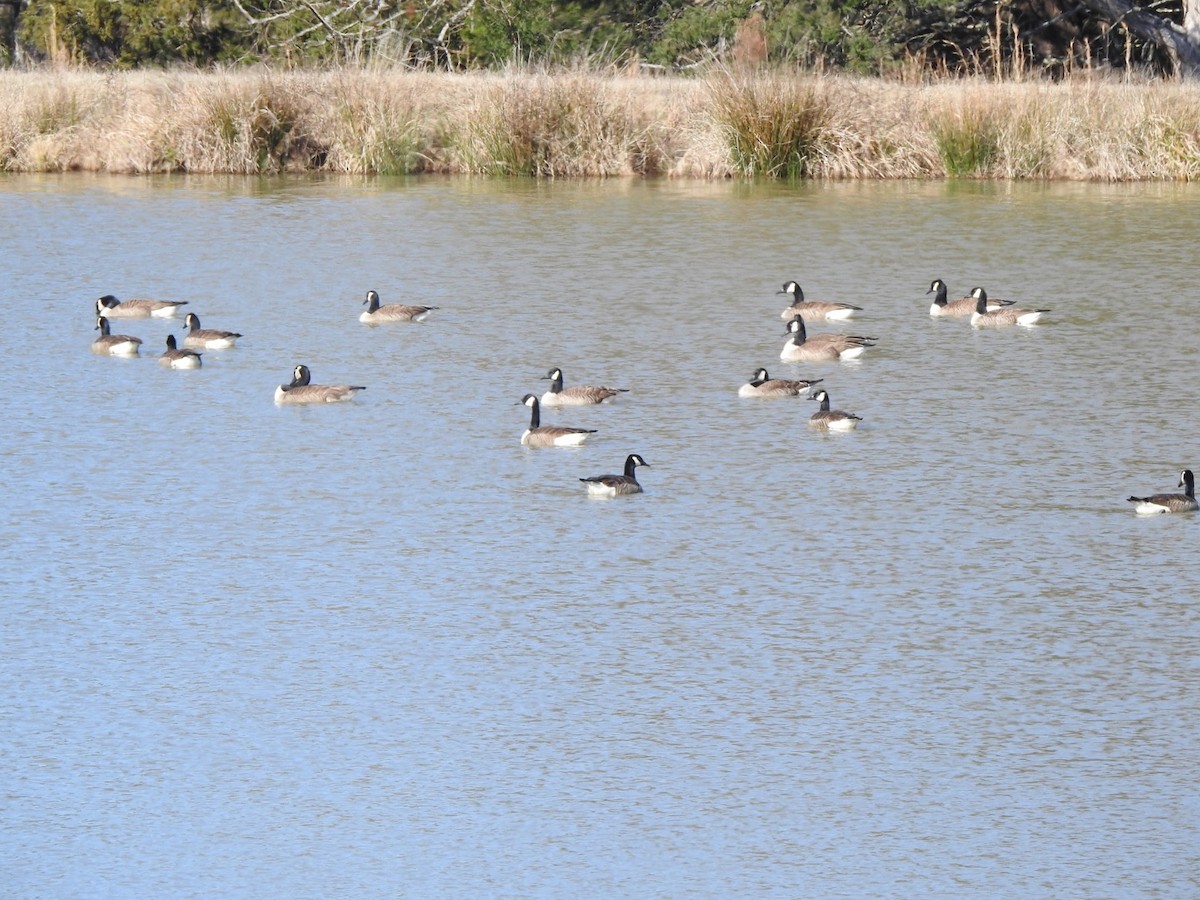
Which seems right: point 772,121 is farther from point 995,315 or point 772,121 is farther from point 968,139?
point 995,315

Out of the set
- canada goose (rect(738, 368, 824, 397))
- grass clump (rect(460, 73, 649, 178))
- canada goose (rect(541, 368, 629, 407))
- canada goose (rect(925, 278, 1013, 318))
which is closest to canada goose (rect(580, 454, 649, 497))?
canada goose (rect(541, 368, 629, 407))

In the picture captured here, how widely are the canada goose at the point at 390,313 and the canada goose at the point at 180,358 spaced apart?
59.9 inches

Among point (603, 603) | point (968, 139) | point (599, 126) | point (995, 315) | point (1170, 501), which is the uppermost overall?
point (599, 126)

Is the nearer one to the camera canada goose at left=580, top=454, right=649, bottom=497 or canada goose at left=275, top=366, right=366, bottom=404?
canada goose at left=580, top=454, right=649, bottom=497

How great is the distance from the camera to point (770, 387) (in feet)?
40.8

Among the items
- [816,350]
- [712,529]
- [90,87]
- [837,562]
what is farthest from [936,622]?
[90,87]

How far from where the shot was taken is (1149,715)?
7.14 m

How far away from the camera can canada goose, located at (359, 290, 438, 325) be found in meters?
14.7

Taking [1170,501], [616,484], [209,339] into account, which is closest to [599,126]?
[209,339]

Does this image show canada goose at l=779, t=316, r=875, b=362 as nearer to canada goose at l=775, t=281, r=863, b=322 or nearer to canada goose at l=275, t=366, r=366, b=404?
canada goose at l=775, t=281, r=863, b=322

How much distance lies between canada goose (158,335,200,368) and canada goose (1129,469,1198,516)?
6.90 metres

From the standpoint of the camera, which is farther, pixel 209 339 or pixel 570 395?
pixel 209 339

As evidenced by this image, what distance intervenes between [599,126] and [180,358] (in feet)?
34.9

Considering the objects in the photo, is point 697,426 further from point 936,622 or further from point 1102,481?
point 936,622
